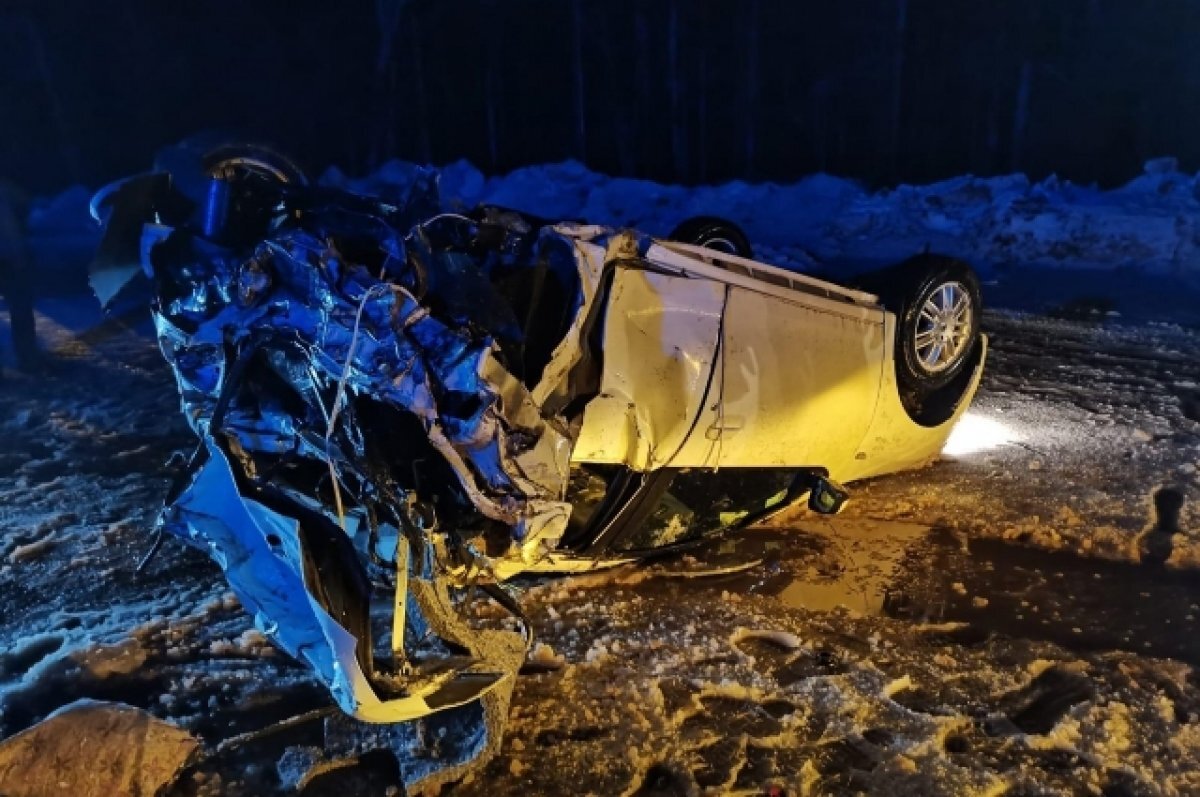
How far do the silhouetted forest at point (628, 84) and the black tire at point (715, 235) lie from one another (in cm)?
845

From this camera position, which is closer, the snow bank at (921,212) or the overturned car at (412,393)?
the overturned car at (412,393)

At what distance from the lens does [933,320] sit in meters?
4.29

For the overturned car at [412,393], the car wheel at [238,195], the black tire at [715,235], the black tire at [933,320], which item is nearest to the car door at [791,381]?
the overturned car at [412,393]

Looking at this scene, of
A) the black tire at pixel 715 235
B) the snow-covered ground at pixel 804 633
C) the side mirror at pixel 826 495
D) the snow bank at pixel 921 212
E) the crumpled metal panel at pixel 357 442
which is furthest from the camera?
the snow bank at pixel 921 212

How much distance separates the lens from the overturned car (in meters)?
2.49

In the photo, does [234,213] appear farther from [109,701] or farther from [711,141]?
[711,141]

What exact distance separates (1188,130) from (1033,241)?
338cm

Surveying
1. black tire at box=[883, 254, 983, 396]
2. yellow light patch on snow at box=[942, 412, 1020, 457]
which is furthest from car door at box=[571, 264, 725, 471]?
yellow light patch on snow at box=[942, 412, 1020, 457]

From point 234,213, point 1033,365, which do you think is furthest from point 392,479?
point 1033,365

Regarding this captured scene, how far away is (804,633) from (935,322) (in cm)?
180

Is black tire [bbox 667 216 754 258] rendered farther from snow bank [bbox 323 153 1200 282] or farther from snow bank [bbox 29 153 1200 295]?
snow bank [bbox 323 153 1200 282]

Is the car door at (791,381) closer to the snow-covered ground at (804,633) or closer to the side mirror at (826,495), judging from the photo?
the side mirror at (826,495)

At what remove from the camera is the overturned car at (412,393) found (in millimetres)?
2494

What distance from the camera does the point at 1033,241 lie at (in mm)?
9984
